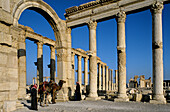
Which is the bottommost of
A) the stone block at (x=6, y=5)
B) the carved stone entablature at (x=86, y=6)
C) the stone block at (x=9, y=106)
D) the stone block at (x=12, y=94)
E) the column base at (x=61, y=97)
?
the column base at (x=61, y=97)

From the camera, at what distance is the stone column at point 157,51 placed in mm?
11758

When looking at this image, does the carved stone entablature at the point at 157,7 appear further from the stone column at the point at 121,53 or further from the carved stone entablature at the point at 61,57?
the carved stone entablature at the point at 61,57

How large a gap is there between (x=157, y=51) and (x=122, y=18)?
12.3ft

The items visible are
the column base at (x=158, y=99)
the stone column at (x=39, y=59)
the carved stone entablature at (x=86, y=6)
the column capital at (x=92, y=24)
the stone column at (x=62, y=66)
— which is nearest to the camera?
the column base at (x=158, y=99)

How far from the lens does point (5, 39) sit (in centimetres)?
805

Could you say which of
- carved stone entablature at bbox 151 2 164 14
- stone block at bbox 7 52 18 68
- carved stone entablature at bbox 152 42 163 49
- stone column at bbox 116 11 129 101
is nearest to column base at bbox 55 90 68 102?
stone column at bbox 116 11 129 101

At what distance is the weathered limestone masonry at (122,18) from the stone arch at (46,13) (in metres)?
1.28

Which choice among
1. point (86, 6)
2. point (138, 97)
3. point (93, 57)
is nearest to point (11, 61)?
point (93, 57)

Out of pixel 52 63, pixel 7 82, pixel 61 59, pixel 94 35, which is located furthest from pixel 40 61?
pixel 7 82

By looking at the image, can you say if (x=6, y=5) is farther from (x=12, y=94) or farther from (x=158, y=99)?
(x=158, y=99)

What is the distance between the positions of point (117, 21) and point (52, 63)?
14105mm

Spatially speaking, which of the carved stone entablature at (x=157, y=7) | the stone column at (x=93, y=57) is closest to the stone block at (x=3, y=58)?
the stone column at (x=93, y=57)

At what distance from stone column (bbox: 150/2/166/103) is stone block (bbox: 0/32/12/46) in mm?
9549

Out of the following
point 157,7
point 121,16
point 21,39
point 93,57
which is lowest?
point 93,57
